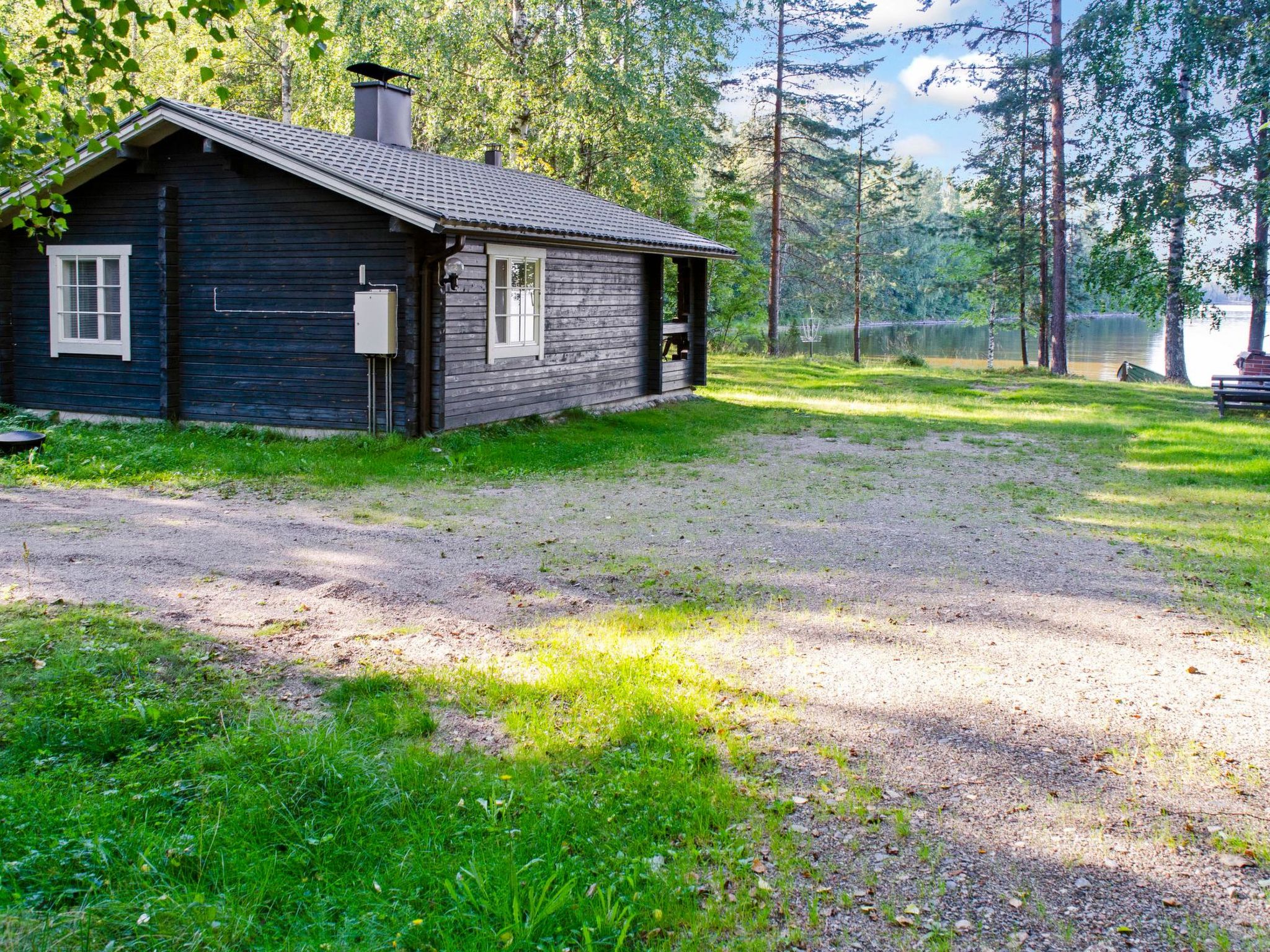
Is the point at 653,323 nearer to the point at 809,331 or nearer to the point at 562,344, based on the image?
the point at 562,344

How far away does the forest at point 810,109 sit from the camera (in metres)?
20.3

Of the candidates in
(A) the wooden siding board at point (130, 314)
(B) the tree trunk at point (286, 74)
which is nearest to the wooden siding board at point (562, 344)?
(A) the wooden siding board at point (130, 314)

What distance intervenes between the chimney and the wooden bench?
13.2m

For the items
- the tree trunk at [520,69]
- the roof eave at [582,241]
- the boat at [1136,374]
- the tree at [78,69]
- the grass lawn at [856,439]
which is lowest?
the grass lawn at [856,439]

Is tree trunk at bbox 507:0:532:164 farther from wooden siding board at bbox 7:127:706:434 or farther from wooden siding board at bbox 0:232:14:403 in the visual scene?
wooden siding board at bbox 0:232:14:403

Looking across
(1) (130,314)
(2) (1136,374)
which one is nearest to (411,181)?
(1) (130,314)

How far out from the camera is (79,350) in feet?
42.5

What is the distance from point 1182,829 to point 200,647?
423 cm

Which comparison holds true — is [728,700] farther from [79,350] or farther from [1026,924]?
[79,350]

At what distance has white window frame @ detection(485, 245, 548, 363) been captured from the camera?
12414 millimetres

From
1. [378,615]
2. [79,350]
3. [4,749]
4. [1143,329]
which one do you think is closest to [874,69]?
[79,350]

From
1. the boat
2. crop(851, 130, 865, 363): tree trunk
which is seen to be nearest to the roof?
the boat

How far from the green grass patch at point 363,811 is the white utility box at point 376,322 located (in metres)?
6.73

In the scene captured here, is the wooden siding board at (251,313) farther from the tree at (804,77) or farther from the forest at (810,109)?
the tree at (804,77)
